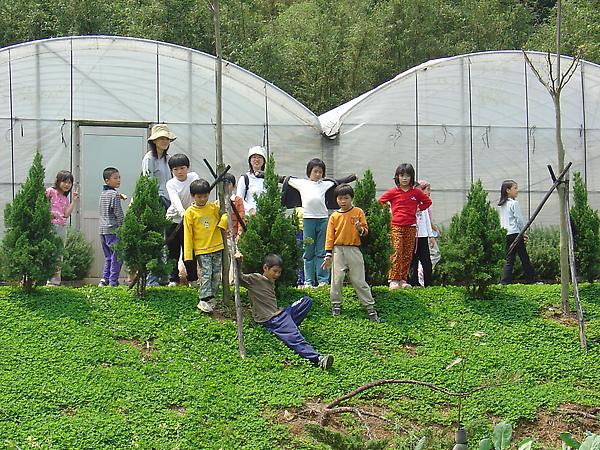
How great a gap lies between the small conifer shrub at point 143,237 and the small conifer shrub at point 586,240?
15.8 feet

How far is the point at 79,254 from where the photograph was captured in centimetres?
1114

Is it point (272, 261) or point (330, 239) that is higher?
point (330, 239)

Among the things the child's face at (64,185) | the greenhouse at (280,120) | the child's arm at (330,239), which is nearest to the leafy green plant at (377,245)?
the child's arm at (330,239)

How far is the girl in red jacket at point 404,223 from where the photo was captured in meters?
9.35

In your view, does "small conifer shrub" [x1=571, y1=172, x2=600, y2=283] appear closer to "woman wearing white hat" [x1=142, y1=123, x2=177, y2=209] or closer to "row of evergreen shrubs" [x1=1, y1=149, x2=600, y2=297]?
"row of evergreen shrubs" [x1=1, y1=149, x2=600, y2=297]

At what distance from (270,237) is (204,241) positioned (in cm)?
80

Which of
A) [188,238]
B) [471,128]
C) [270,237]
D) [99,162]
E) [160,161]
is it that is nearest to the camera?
[188,238]

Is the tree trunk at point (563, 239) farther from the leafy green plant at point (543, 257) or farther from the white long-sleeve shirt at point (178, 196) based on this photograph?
the white long-sleeve shirt at point (178, 196)

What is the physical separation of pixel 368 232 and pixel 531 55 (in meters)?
5.69

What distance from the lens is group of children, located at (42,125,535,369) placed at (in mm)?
8055

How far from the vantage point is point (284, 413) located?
21.2ft

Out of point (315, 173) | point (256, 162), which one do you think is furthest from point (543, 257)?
point (256, 162)

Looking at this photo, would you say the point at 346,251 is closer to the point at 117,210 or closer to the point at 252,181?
the point at 252,181

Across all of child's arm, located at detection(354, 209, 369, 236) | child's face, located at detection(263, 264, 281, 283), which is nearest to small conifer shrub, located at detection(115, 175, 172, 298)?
child's face, located at detection(263, 264, 281, 283)
